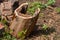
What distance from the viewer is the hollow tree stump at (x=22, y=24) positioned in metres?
4.67

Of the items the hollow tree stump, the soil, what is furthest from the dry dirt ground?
the hollow tree stump

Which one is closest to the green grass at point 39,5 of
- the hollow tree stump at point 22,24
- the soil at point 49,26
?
the soil at point 49,26

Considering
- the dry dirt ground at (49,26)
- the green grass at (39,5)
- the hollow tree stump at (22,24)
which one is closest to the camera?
the hollow tree stump at (22,24)

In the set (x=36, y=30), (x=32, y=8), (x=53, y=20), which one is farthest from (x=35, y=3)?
(x=36, y=30)

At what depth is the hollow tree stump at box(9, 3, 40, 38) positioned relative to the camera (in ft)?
15.3

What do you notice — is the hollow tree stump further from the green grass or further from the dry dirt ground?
the green grass

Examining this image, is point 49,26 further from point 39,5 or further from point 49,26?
point 39,5

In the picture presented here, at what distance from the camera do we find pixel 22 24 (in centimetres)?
471

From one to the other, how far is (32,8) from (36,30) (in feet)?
3.37

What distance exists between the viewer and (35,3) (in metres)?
6.35

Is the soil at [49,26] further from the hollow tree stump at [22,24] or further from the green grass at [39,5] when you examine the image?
the hollow tree stump at [22,24]

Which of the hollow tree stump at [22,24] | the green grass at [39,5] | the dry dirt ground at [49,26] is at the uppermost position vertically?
the hollow tree stump at [22,24]

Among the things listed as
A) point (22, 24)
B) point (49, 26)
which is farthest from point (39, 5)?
point (22, 24)

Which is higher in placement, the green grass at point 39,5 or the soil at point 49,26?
the green grass at point 39,5
